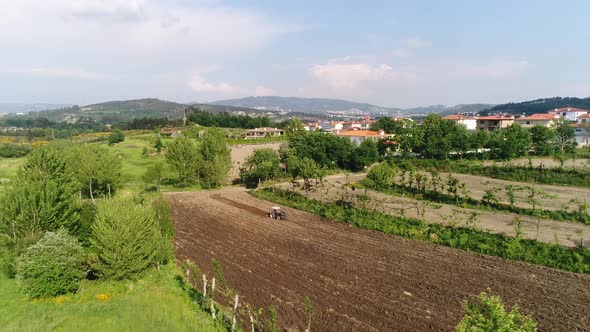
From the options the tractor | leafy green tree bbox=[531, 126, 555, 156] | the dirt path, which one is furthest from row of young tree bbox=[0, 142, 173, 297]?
leafy green tree bbox=[531, 126, 555, 156]

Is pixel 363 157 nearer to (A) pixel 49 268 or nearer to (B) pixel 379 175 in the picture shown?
(B) pixel 379 175

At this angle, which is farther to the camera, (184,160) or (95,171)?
(184,160)

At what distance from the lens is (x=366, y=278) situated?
1791 cm

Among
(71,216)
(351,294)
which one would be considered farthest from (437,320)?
(71,216)

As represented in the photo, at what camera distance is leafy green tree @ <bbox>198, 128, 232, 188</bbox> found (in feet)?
137

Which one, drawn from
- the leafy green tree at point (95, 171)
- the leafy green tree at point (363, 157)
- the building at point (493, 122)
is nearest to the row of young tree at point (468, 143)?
the leafy green tree at point (363, 157)

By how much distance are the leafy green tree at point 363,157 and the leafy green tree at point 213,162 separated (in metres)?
18.3

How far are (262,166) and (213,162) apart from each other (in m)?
6.14

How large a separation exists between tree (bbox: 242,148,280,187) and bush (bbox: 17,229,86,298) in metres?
25.4

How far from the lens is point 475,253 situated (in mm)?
21047

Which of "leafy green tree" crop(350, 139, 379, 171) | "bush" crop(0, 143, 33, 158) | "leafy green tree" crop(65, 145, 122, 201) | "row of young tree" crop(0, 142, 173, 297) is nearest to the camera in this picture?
"row of young tree" crop(0, 142, 173, 297)

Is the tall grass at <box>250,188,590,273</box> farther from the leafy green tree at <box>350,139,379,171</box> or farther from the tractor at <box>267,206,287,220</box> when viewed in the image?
the leafy green tree at <box>350,139,379,171</box>

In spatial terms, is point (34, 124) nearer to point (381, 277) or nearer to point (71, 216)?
point (71, 216)

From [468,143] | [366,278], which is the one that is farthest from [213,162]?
[468,143]
